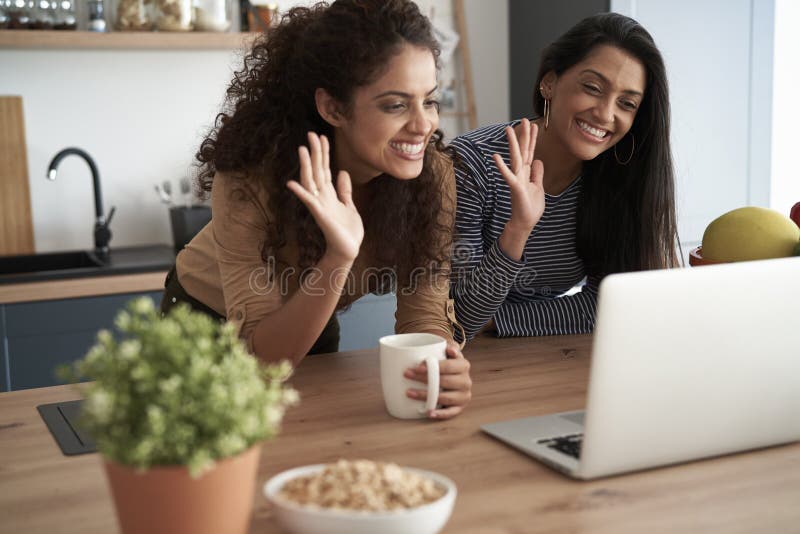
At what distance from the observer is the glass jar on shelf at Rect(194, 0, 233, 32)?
10.1 ft

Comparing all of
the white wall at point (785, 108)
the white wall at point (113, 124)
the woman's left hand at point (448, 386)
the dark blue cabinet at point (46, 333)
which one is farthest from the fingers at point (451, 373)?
the white wall at point (785, 108)

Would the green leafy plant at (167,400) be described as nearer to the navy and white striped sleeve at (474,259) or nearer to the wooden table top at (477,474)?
the wooden table top at (477,474)

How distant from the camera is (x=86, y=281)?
268 cm

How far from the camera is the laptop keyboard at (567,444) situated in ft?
3.53

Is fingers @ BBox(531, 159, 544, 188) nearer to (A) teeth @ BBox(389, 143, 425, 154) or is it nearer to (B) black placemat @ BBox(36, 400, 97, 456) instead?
(A) teeth @ BBox(389, 143, 425, 154)

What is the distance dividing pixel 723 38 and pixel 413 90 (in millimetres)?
2314

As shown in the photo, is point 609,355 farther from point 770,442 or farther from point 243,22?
point 243,22

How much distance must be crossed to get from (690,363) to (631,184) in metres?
0.95

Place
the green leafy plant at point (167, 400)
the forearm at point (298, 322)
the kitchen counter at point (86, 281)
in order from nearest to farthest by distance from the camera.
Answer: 1. the green leafy plant at point (167, 400)
2. the forearm at point (298, 322)
3. the kitchen counter at point (86, 281)

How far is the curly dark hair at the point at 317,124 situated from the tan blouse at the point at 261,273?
25 millimetres

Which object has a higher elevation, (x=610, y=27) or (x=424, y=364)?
(x=610, y=27)

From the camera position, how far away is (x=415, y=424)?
1218 mm

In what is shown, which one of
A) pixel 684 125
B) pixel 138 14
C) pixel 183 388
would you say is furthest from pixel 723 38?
pixel 183 388

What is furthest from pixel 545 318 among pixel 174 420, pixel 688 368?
pixel 174 420
